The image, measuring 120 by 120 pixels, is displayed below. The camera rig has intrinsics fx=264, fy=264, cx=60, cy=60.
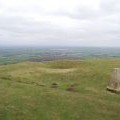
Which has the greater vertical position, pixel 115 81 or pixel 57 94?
pixel 115 81

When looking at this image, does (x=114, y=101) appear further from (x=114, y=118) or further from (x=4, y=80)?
(x=4, y=80)

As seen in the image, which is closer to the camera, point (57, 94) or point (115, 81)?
point (57, 94)

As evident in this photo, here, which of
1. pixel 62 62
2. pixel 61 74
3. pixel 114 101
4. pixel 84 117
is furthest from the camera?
pixel 62 62

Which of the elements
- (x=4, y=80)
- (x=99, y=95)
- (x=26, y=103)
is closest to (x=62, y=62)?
(x=4, y=80)

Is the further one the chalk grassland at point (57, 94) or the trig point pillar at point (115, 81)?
the trig point pillar at point (115, 81)

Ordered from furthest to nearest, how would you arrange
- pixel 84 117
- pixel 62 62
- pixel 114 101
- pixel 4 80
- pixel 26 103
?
pixel 62 62 < pixel 4 80 < pixel 114 101 < pixel 26 103 < pixel 84 117

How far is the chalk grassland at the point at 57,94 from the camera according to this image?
87.9ft

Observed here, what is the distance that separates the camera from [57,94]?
1245 inches

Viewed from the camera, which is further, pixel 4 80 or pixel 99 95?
pixel 4 80

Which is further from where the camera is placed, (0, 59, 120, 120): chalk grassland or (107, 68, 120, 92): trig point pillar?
(107, 68, 120, 92): trig point pillar

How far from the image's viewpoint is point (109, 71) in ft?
137

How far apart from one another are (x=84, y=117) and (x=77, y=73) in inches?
614

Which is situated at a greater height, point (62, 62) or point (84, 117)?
point (62, 62)

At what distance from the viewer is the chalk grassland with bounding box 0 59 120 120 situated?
87.9 feet
